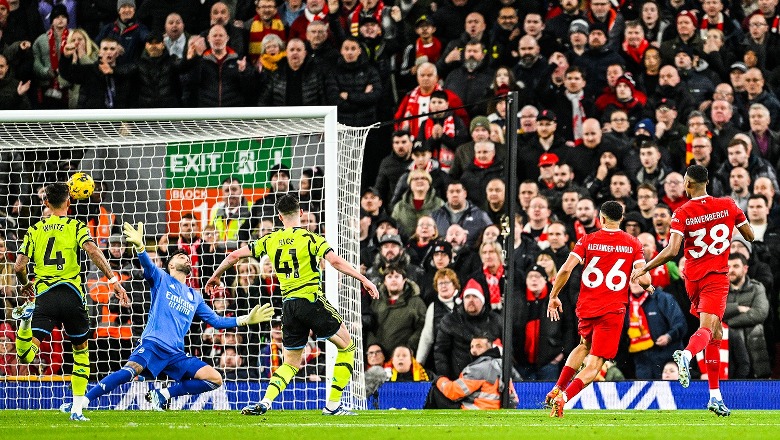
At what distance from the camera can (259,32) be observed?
57.3ft

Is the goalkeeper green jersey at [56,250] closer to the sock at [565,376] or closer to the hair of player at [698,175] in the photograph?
the sock at [565,376]

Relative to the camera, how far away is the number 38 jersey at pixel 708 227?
10.8 metres

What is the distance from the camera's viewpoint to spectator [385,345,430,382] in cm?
1435

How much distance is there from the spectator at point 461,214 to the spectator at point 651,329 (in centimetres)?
207

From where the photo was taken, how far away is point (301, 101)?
661 inches

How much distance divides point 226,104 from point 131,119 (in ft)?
12.0

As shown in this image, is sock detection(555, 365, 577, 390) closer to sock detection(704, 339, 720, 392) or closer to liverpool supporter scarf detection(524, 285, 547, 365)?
sock detection(704, 339, 720, 392)

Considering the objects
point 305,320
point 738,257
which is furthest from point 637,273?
point 738,257

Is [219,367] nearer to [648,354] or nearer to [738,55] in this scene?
[648,354]

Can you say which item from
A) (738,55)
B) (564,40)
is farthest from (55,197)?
(738,55)

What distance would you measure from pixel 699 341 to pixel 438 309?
4520 mm

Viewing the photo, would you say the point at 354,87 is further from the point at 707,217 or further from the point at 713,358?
the point at 713,358

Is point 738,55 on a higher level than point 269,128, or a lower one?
higher

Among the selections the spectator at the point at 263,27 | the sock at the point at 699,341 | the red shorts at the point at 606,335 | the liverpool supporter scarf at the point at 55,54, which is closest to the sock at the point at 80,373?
the red shorts at the point at 606,335
